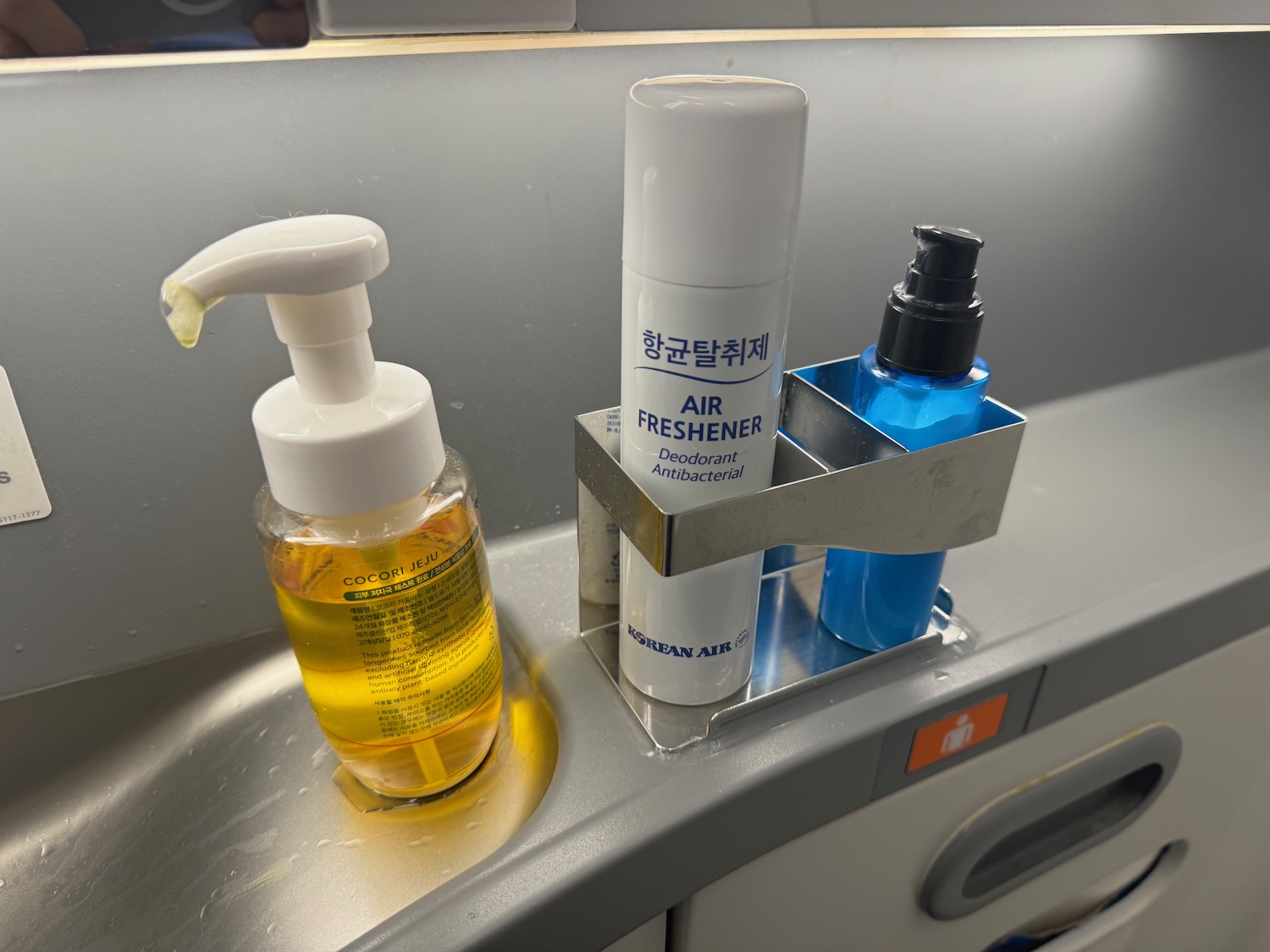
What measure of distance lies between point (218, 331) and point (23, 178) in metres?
0.09

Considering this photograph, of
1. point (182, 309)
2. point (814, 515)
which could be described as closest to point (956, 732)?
point (814, 515)

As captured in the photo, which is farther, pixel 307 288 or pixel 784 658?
pixel 784 658

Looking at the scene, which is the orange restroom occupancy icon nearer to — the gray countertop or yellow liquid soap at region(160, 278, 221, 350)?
the gray countertop

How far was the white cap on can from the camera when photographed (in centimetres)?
24

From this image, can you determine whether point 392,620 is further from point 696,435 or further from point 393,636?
point 696,435

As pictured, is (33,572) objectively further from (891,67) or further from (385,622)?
(891,67)

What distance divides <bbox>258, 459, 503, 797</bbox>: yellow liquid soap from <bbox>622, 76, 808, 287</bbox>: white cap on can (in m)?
0.14

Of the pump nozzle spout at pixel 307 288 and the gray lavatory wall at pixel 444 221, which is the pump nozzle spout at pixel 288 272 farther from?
the gray lavatory wall at pixel 444 221

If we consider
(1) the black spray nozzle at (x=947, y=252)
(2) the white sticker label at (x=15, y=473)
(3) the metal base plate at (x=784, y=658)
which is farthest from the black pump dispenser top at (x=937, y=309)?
(2) the white sticker label at (x=15, y=473)

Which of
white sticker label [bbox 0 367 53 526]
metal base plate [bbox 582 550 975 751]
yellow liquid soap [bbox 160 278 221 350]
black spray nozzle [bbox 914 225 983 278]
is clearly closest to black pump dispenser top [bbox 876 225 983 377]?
black spray nozzle [bbox 914 225 983 278]

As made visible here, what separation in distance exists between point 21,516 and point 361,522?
195mm

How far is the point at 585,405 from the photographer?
1.59ft

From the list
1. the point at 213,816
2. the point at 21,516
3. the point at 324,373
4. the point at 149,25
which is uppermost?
the point at 149,25

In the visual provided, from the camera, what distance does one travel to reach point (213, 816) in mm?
401
